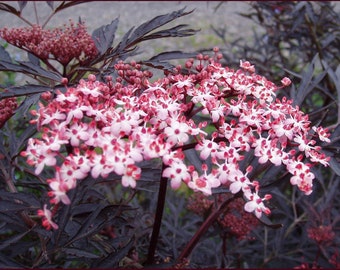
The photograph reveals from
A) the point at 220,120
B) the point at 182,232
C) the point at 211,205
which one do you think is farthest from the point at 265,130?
the point at 182,232

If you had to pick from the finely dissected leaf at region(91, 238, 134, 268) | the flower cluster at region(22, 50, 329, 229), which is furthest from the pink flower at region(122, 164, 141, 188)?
the finely dissected leaf at region(91, 238, 134, 268)

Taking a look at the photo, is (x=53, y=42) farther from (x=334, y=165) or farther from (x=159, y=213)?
(x=334, y=165)

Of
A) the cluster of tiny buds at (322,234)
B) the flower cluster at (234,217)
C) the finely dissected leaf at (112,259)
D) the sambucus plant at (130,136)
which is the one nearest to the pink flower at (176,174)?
the sambucus plant at (130,136)

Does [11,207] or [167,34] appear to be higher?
[167,34]

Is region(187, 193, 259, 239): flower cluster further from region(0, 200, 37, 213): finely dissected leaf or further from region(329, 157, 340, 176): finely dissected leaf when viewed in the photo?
region(0, 200, 37, 213): finely dissected leaf

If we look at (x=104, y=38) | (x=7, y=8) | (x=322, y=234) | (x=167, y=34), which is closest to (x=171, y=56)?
(x=167, y=34)

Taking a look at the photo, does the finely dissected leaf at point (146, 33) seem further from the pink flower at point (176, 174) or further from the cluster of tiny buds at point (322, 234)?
the cluster of tiny buds at point (322, 234)
